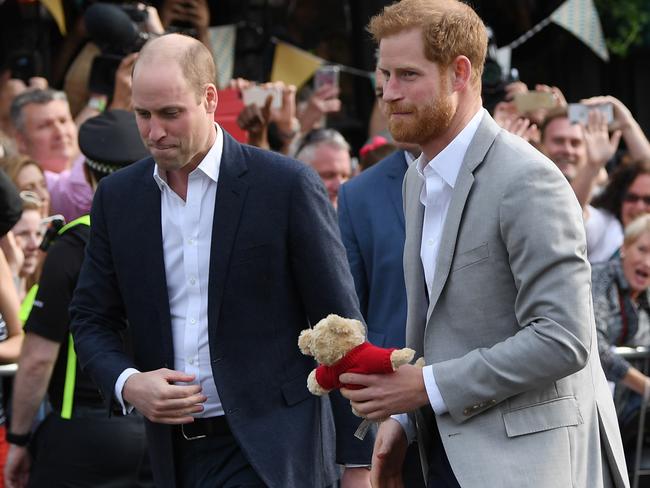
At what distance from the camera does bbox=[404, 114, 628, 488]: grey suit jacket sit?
3035 millimetres

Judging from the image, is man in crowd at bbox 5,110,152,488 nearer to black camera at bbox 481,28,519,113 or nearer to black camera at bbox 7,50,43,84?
black camera at bbox 481,28,519,113

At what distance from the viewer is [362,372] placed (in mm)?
3207

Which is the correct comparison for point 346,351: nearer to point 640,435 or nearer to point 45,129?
point 640,435

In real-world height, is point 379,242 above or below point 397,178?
below

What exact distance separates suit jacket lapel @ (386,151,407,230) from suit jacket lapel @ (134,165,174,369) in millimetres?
1320

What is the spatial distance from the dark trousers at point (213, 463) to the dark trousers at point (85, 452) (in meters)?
1.10

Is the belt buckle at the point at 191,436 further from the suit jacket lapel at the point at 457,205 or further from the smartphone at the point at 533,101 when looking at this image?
the smartphone at the point at 533,101

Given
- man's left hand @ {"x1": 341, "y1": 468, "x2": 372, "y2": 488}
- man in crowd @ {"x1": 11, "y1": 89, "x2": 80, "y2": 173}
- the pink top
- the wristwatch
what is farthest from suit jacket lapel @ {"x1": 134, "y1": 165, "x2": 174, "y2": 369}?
man in crowd @ {"x1": 11, "y1": 89, "x2": 80, "y2": 173}

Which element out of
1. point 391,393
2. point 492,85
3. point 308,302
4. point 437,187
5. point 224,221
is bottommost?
point 492,85

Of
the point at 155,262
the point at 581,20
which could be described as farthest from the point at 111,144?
the point at 581,20

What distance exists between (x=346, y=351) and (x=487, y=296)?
15.1 inches

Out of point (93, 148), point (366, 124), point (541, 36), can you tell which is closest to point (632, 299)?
point (93, 148)

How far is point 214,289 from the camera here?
12.6ft

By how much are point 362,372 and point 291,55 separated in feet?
29.2
